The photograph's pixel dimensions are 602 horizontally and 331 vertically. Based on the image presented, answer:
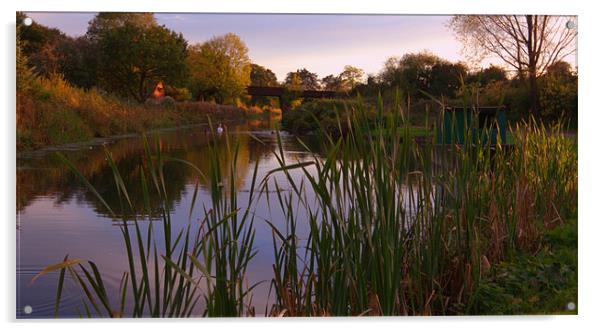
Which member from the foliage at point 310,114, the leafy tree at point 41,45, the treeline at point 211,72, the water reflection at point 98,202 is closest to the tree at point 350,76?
the treeline at point 211,72

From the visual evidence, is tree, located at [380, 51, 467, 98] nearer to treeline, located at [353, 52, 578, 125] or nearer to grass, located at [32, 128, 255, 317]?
treeline, located at [353, 52, 578, 125]

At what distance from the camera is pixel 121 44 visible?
337cm

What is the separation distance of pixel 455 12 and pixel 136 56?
1.74 meters

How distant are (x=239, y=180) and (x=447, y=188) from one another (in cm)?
101

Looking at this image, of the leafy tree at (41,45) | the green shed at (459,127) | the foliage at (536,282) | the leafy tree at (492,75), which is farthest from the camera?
the leafy tree at (492,75)

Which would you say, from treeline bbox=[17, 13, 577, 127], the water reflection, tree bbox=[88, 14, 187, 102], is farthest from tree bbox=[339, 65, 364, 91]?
tree bbox=[88, 14, 187, 102]

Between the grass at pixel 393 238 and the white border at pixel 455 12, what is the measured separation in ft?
0.25

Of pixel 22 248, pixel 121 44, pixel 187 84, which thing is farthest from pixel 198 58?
pixel 22 248

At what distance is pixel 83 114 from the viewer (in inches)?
138

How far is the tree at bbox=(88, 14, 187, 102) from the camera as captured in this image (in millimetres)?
3186

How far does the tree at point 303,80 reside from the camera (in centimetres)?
329

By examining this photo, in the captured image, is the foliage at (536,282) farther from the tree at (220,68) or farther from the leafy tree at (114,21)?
the leafy tree at (114,21)

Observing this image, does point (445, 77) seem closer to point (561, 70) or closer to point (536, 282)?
point (561, 70)

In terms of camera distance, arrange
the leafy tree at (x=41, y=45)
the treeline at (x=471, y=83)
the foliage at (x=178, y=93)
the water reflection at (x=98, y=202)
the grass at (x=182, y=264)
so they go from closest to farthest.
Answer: the grass at (x=182, y=264), the water reflection at (x=98, y=202), the leafy tree at (x=41, y=45), the treeline at (x=471, y=83), the foliage at (x=178, y=93)
